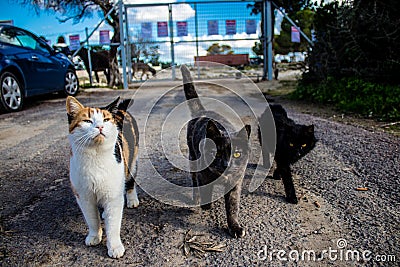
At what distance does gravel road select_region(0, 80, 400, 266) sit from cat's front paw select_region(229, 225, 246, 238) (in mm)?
39

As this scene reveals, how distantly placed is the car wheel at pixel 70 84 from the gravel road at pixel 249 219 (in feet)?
17.1

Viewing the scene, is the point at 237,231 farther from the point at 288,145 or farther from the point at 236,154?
the point at 288,145

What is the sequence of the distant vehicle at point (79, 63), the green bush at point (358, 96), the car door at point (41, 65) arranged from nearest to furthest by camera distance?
the green bush at point (358, 96), the car door at point (41, 65), the distant vehicle at point (79, 63)

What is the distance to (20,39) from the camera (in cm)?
725

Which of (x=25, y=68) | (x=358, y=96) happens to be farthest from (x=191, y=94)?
(x=25, y=68)

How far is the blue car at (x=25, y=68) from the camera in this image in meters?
6.39

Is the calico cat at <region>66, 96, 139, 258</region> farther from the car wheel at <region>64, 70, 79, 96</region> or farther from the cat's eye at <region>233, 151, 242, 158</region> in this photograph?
the car wheel at <region>64, 70, 79, 96</region>

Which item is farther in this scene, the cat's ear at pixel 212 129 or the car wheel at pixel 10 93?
the car wheel at pixel 10 93

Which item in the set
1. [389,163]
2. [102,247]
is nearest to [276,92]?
[389,163]

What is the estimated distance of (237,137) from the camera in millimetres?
2439

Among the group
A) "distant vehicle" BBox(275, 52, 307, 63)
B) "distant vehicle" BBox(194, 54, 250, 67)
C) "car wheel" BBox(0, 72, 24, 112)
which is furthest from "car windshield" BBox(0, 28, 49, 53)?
"distant vehicle" BBox(275, 52, 307, 63)

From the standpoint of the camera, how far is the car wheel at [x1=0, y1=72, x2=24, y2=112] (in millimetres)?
6242

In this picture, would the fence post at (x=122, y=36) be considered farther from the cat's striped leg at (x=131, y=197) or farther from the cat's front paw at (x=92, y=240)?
the cat's front paw at (x=92, y=240)

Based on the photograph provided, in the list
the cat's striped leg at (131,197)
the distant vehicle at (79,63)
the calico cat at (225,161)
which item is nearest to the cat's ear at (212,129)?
the calico cat at (225,161)
